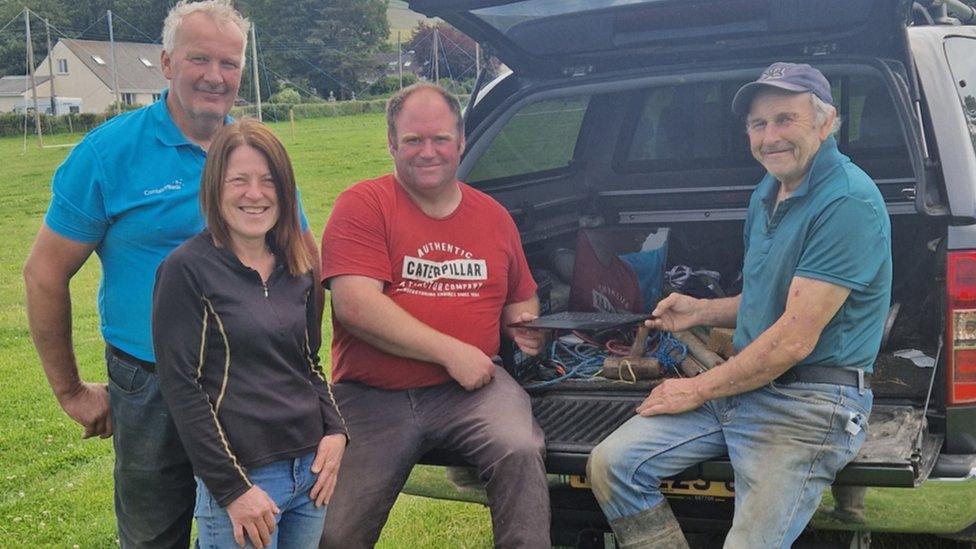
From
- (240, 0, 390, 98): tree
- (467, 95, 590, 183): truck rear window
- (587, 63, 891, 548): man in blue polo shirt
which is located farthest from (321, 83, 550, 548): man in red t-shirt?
(240, 0, 390, 98): tree

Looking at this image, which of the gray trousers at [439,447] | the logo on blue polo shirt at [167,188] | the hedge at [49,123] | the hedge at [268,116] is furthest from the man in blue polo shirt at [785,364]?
the hedge at [49,123]

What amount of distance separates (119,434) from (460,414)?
40.8 inches

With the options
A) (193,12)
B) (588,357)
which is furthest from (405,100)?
(588,357)

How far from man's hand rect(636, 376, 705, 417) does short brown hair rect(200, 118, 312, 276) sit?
1.15m

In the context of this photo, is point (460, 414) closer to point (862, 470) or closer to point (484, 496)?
point (484, 496)

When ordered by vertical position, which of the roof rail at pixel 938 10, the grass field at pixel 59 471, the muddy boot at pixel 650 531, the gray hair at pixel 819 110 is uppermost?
the roof rail at pixel 938 10

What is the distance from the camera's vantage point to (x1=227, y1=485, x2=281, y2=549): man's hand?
263 centimetres

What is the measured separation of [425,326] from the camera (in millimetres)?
3361

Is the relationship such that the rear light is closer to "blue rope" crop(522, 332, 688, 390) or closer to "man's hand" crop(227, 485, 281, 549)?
"blue rope" crop(522, 332, 688, 390)

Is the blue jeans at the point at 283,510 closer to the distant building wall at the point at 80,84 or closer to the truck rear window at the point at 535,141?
the truck rear window at the point at 535,141

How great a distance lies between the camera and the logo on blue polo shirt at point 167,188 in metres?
3.05

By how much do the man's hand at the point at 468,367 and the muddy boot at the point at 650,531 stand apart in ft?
2.06

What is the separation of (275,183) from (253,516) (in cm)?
89

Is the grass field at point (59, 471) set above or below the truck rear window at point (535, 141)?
below
